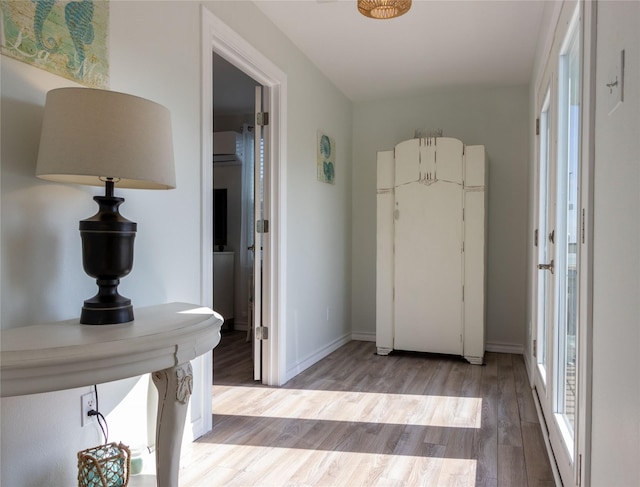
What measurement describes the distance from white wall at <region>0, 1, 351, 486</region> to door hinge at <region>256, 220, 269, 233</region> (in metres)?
0.22

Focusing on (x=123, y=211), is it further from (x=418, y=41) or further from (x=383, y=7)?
(x=418, y=41)

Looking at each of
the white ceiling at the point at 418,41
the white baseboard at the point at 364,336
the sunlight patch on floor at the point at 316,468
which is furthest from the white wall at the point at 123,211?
the white baseboard at the point at 364,336

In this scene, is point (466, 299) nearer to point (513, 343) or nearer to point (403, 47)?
point (513, 343)

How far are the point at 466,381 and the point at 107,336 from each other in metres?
2.79

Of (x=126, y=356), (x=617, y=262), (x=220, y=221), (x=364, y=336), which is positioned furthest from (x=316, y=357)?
(x=617, y=262)

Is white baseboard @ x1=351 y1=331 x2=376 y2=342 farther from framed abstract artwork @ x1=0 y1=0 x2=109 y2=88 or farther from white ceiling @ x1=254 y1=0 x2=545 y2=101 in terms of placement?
framed abstract artwork @ x1=0 y1=0 x2=109 y2=88

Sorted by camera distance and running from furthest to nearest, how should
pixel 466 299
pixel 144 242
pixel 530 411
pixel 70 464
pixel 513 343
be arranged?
pixel 513 343
pixel 466 299
pixel 530 411
pixel 144 242
pixel 70 464

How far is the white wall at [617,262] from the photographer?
0.93 m

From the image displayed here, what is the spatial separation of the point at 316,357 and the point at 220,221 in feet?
7.52

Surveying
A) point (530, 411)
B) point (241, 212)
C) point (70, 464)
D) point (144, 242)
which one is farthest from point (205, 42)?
point (241, 212)

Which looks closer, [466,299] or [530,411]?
[530,411]

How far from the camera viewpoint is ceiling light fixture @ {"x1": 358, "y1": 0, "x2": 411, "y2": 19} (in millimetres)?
2191

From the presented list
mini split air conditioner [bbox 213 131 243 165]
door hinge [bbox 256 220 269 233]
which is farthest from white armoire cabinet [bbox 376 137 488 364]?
mini split air conditioner [bbox 213 131 243 165]

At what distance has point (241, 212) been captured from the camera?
5.34m
